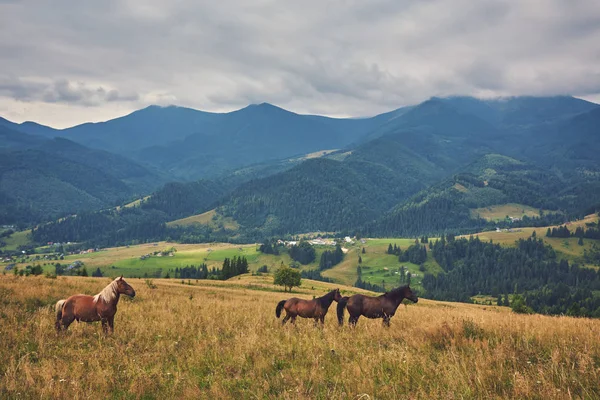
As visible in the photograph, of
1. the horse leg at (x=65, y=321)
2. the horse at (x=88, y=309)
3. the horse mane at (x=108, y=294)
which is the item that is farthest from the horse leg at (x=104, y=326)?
the horse leg at (x=65, y=321)

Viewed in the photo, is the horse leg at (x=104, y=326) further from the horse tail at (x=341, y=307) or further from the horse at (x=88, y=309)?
the horse tail at (x=341, y=307)

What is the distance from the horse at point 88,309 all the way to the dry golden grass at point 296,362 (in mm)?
422

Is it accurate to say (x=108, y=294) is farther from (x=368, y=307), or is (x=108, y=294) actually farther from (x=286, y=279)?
(x=286, y=279)

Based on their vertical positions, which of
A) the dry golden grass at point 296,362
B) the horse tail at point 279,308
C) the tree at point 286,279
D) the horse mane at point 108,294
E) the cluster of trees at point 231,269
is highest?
the horse mane at point 108,294

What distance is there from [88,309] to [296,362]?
328 inches

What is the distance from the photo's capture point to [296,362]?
989cm

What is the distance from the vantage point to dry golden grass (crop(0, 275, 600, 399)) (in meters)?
7.50

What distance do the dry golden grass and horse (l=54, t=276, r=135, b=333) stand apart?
1.38 ft

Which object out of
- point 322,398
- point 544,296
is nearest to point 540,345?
point 322,398

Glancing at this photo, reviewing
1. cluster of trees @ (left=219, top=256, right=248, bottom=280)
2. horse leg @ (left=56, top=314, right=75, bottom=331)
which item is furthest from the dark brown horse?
cluster of trees @ (left=219, top=256, right=248, bottom=280)

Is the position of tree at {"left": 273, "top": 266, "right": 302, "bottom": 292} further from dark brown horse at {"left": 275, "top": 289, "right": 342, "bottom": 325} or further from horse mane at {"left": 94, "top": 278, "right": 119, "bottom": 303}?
horse mane at {"left": 94, "top": 278, "right": 119, "bottom": 303}

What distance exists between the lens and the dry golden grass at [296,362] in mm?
7500

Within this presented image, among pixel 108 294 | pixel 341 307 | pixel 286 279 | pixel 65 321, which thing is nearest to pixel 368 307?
pixel 341 307

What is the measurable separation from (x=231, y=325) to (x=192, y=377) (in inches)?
251
